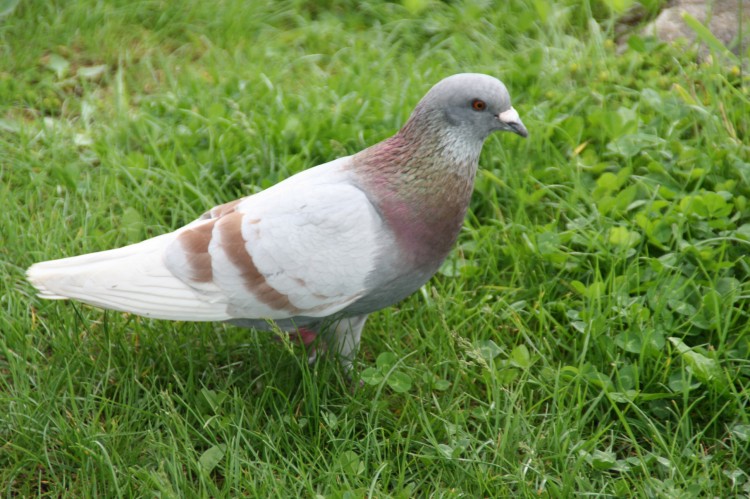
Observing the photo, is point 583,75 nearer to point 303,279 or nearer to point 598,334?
point 598,334

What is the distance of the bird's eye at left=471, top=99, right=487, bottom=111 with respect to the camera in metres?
2.73

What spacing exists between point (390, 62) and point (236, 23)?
0.99 metres

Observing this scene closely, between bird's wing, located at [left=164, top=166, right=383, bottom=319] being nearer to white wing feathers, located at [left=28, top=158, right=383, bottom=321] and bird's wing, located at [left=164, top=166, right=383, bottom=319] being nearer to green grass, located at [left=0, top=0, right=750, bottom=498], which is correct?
white wing feathers, located at [left=28, top=158, right=383, bottom=321]

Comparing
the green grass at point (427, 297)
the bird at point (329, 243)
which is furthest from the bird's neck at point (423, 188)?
the green grass at point (427, 297)

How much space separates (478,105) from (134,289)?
49.1 inches

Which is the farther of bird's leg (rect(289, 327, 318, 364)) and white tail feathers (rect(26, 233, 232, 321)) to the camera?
bird's leg (rect(289, 327, 318, 364))

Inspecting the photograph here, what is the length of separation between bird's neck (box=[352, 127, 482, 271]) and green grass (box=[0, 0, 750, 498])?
0.35 meters

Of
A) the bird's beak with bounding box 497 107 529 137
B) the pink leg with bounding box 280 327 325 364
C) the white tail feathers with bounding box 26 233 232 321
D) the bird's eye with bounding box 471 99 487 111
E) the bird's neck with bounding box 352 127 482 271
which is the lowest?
the pink leg with bounding box 280 327 325 364

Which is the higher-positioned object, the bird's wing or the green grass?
the bird's wing

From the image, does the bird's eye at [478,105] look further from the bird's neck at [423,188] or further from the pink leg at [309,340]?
the pink leg at [309,340]

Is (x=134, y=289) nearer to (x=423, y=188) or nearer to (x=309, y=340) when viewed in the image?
(x=309, y=340)

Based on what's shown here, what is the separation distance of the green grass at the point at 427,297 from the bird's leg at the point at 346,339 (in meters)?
0.08

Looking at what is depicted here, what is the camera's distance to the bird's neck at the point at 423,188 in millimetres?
2721

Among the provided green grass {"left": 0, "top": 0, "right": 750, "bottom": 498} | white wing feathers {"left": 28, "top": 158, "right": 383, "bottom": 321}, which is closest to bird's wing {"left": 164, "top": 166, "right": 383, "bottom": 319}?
white wing feathers {"left": 28, "top": 158, "right": 383, "bottom": 321}
